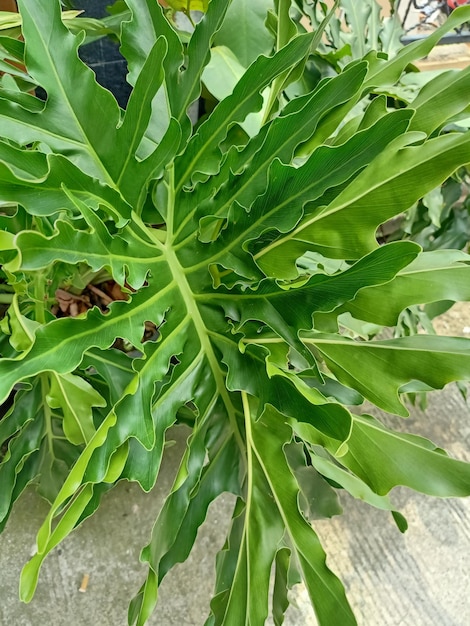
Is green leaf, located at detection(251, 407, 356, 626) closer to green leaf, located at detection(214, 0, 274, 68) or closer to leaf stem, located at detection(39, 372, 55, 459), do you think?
leaf stem, located at detection(39, 372, 55, 459)

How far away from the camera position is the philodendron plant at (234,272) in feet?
1.43

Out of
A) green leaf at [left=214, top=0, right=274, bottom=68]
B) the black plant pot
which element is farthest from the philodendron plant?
the black plant pot

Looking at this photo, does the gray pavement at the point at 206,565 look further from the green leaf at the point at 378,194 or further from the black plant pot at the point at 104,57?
the black plant pot at the point at 104,57

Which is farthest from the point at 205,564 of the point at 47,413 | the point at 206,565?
the point at 47,413

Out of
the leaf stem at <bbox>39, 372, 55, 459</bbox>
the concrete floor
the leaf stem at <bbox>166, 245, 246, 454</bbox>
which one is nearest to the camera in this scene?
the leaf stem at <bbox>166, 245, 246, 454</bbox>

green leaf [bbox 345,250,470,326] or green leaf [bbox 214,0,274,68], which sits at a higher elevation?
green leaf [bbox 214,0,274,68]

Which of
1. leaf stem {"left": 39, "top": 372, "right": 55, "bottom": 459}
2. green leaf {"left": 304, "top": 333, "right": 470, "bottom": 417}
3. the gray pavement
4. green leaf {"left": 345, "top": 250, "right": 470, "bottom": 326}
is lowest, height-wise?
the gray pavement

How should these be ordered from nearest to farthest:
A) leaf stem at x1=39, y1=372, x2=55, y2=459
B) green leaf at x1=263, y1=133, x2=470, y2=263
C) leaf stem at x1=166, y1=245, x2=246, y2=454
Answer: green leaf at x1=263, y1=133, x2=470, y2=263 → leaf stem at x1=166, y1=245, x2=246, y2=454 → leaf stem at x1=39, y1=372, x2=55, y2=459

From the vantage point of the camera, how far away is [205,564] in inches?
34.5

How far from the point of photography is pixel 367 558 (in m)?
0.91

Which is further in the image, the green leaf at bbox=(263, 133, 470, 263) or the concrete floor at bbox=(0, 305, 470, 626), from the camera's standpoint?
the concrete floor at bbox=(0, 305, 470, 626)

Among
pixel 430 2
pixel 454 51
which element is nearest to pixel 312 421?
pixel 454 51

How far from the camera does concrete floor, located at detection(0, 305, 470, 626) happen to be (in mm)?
818

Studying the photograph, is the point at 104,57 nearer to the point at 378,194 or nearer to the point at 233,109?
the point at 233,109
